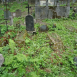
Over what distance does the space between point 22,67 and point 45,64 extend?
3.19 feet

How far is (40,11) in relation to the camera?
10.8 metres

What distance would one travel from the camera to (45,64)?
3.86 meters

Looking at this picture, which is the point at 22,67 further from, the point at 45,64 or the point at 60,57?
the point at 60,57

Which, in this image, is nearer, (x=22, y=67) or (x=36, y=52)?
(x=22, y=67)

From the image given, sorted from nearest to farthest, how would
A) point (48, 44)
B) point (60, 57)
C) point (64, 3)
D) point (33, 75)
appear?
point (33, 75), point (60, 57), point (48, 44), point (64, 3)

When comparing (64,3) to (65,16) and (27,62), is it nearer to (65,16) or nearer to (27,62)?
(65,16)

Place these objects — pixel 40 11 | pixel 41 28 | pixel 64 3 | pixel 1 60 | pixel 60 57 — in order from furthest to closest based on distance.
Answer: pixel 64 3 < pixel 40 11 < pixel 41 28 < pixel 60 57 < pixel 1 60

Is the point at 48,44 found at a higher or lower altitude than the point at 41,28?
lower

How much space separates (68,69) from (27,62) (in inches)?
67.6

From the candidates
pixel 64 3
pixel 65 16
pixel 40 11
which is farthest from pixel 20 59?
pixel 64 3

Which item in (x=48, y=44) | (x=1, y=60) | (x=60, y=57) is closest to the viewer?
(x=1, y=60)

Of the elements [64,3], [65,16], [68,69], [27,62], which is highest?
[64,3]

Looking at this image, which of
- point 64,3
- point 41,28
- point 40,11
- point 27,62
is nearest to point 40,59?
point 27,62

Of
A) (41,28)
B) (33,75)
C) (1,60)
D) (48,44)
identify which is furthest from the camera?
(41,28)
